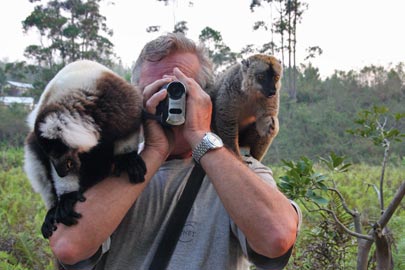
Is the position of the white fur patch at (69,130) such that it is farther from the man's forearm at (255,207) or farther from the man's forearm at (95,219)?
the man's forearm at (255,207)

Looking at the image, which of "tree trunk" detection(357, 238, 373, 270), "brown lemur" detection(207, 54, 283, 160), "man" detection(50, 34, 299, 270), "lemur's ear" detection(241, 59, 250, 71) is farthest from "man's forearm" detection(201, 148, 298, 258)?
"lemur's ear" detection(241, 59, 250, 71)

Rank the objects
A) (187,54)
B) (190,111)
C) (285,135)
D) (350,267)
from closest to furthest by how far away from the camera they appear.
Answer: (190,111), (187,54), (350,267), (285,135)

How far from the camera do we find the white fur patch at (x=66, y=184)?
211cm

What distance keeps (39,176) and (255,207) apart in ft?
4.22

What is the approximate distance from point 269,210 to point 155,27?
1877 cm

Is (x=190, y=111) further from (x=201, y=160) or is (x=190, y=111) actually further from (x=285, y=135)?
(x=285, y=135)

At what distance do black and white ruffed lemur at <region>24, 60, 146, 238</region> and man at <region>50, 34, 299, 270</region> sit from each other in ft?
0.32

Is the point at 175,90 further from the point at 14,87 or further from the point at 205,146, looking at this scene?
the point at 14,87

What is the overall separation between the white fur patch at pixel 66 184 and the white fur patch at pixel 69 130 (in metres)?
0.15

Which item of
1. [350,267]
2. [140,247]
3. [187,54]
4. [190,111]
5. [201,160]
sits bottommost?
[350,267]

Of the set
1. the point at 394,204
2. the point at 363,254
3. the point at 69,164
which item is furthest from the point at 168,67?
the point at 363,254

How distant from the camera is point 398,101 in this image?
22.2 meters

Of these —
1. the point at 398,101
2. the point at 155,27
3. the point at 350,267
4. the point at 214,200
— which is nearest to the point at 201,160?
the point at 214,200

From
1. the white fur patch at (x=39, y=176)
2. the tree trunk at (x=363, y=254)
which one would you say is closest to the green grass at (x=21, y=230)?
the white fur patch at (x=39, y=176)
